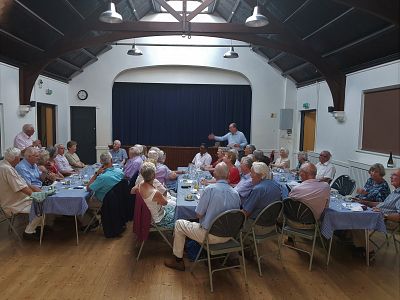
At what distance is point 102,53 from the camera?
9.90m

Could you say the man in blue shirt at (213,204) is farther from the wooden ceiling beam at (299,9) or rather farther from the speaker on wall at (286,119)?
the speaker on wall at (286,119)

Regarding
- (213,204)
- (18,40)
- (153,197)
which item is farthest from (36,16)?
(213,204)

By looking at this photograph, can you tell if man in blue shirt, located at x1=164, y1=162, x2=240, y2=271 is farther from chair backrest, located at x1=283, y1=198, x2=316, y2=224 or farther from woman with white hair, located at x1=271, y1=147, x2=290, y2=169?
woman with white hair, located at x1=271, y1=147, x2=290, y2=169

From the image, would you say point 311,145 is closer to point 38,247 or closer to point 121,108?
point 121,108

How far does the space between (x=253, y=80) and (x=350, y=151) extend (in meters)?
4.45

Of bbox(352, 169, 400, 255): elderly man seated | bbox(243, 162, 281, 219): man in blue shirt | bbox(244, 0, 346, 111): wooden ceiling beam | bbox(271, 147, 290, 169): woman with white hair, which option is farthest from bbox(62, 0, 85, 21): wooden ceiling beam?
bbox(352, 169, 400, 255): elderly man seated

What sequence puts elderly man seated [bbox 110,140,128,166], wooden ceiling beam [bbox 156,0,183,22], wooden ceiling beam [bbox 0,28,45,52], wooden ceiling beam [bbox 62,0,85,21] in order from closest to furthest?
wooden ceiling beam [bbox 0,28,45,52] < wooden ceiling beam [bbox 62,0,85,21] < wooden ceiling beam [bbox 156,0,183,22] < elderly man seated [bbox 110,140,128,166]

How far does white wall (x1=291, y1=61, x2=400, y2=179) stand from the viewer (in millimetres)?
5664

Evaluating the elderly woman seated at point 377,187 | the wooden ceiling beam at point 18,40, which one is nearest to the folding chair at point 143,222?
the elderly woman seated at point 377,187

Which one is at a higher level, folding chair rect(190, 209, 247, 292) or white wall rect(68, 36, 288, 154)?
white wall rect(68, 36, 288, 154)

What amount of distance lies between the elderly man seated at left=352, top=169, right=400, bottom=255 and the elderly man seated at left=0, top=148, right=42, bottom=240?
419cm

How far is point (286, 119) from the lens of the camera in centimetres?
1004

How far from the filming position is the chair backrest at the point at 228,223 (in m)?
3.17

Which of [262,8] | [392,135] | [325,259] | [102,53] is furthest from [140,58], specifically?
[325,259]
